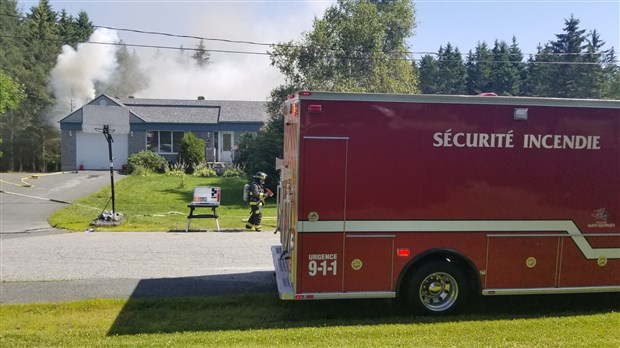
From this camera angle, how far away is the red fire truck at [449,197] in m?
6.23

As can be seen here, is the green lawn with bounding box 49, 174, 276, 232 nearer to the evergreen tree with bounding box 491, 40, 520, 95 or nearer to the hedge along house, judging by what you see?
the hedge along house

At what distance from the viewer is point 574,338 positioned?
5691mm

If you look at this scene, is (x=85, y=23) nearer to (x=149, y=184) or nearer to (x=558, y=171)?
(x=149, y=184)

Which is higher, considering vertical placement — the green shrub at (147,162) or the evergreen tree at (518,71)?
the evergreen tree at (518,71)

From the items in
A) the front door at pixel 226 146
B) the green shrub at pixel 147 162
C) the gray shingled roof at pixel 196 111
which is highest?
the gray shingled roof at pixel 196 111

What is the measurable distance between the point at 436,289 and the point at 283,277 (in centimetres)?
192

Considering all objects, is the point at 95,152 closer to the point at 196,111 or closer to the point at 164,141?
the point at 164,141

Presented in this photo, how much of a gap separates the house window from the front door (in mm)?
2643

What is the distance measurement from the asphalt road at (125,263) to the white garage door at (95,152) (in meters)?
19.3

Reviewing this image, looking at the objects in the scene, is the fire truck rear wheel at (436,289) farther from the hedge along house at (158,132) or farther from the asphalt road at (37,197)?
the hedge along house at (158,132)

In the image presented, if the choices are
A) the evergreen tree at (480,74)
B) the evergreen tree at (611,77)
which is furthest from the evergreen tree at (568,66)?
the evergreen tree at (480,74)

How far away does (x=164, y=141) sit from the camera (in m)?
35.1

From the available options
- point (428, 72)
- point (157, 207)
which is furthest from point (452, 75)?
point (157, 207)

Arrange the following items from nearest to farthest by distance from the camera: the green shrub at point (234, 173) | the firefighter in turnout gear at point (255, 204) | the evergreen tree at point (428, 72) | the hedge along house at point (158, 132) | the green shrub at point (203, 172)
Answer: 1. the firefighter in turnout gear at point (255, 204)
2. the green shrub at point (234, 173)
3. the green shrub at point (203, 172)
4. the hedge along house at point (158, 132)
5. the evergreen tree at point (428, 72)
